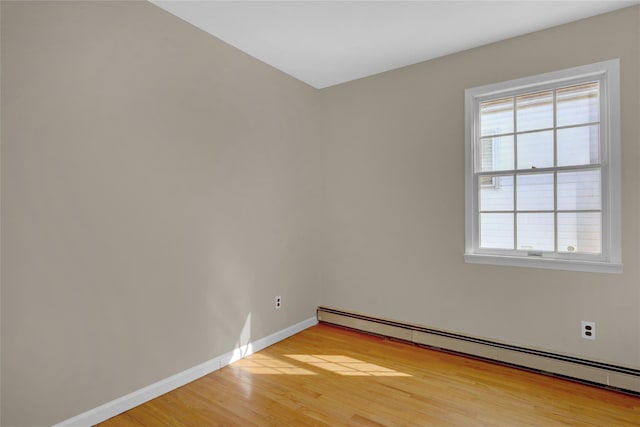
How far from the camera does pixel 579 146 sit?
8.78ft

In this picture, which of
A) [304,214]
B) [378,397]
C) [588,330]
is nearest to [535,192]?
[588,330]

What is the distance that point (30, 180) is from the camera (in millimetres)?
1844

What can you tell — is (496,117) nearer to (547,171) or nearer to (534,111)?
(534,111)

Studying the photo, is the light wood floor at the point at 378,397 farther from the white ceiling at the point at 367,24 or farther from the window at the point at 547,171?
the white ceiling at the point at 367,24

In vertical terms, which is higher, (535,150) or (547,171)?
(535,150)

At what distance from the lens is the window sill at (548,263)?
2504mm

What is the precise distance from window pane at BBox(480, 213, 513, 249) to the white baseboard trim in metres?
2.10

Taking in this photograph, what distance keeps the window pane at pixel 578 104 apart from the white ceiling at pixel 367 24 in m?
0.51

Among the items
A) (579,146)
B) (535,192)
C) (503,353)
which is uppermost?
(579,146)

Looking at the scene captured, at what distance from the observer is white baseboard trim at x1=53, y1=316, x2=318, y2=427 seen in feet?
6.77

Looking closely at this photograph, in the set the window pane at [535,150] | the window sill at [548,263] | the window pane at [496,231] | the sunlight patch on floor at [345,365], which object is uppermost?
the window pane at [535,150]

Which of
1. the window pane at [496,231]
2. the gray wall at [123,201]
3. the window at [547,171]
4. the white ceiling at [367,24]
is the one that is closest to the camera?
the gray wall at [123,201]

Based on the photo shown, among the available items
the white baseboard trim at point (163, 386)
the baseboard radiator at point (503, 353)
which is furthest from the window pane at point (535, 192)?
the white baseboard trim at point (163, 386)

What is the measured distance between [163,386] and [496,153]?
3.16m
